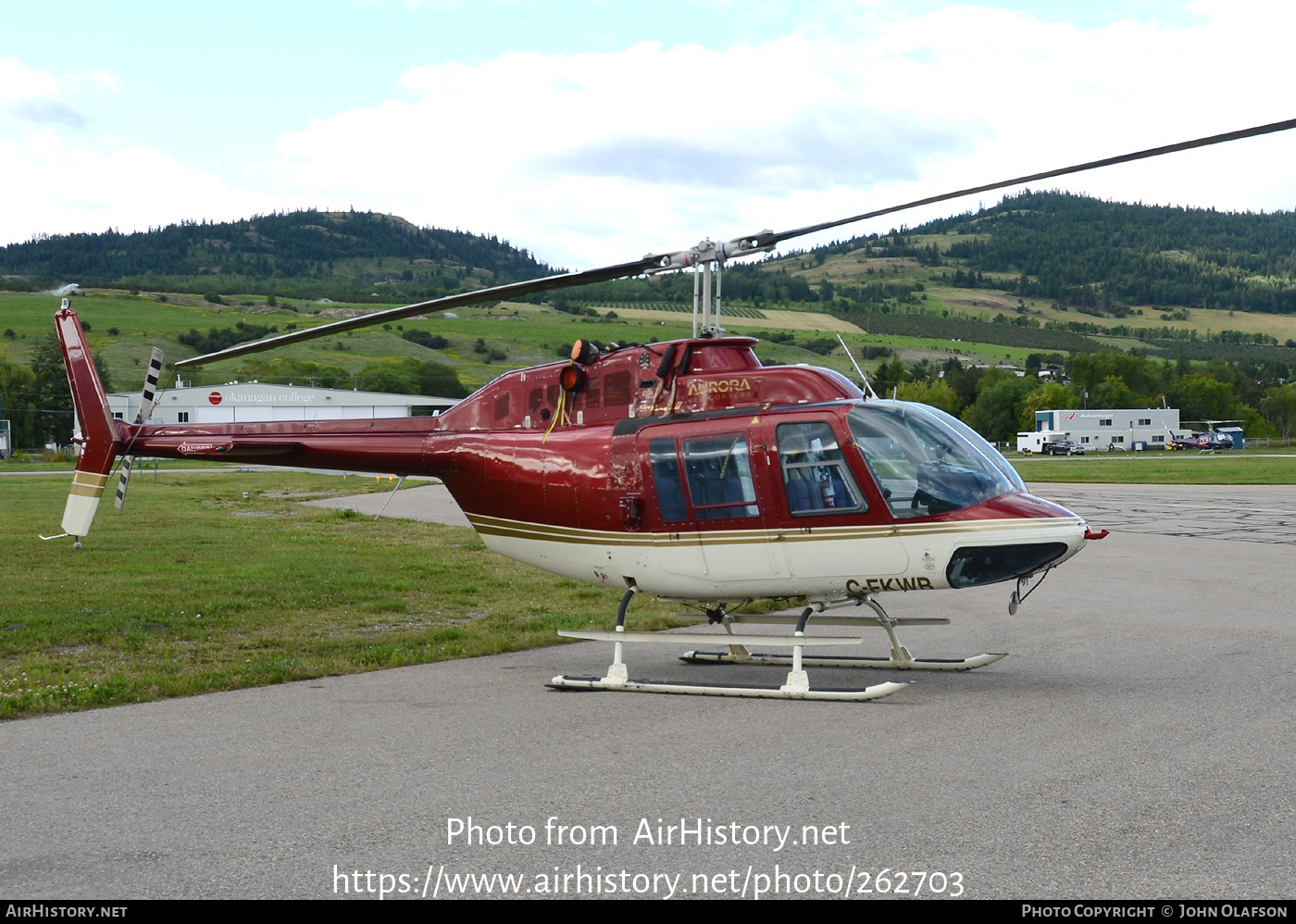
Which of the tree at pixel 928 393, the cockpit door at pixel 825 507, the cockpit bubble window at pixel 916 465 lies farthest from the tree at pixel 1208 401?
the cockpit door at pixel 825 507

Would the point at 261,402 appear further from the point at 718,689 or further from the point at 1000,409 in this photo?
the point at 1000,409

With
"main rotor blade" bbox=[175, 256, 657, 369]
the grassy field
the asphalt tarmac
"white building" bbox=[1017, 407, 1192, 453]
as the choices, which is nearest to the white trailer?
"white building" bbox=[1017, 407, 1192, 453]

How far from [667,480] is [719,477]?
1.70 ft

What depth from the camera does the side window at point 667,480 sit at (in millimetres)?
9414

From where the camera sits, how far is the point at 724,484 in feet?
30.3

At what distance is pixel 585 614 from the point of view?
43.0 feet

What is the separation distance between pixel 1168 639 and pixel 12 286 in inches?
8329

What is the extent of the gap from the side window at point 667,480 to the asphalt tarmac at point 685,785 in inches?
66.1

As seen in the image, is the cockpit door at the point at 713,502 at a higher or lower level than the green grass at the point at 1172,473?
higher

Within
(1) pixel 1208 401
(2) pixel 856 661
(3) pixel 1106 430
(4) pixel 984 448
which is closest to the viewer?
(4) pixel 984 448

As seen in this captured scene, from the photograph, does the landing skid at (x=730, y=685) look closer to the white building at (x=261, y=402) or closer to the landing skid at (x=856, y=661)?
the landing skid at (x=856, y=661)

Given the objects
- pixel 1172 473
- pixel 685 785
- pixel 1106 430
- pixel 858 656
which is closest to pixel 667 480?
pixel 858 656
